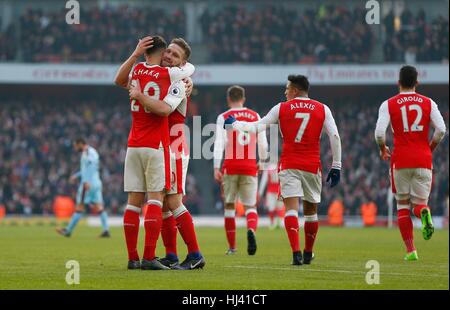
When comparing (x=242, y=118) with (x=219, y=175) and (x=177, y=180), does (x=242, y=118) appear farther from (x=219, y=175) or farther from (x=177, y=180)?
(x=177, y=180)

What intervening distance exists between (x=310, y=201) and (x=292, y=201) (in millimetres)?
258

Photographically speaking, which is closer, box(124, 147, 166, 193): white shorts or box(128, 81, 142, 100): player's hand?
box(128, 81, 142, 100): player's hand

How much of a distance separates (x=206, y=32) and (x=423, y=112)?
31.1 meters

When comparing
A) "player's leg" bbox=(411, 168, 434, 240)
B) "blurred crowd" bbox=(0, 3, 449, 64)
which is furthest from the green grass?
"blurred crowd" bbox=(0, 3, 449, 64)

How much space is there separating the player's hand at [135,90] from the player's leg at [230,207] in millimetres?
5112

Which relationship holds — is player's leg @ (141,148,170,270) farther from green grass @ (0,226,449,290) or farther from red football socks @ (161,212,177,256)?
red football socks @ (161,212,177,256)

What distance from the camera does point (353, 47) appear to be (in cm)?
4191

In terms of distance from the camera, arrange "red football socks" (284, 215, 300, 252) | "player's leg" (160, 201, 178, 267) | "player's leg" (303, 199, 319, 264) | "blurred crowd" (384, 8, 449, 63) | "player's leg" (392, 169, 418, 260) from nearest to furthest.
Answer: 1. "player's leg" (160, 201, 178, 267)
2. "red football socks" (284, 215, 300, 252)
3. "player's leg" (303, 199, 319, 264)
4. "player's leg" (392, 169, 418, 260)
5. "blurred crowd" (384, 8, 449, 63)

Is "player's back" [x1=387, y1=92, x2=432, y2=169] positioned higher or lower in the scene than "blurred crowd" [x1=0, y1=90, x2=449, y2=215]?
higher

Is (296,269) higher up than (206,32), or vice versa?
(206,32)

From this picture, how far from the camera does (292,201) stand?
40.1 ft

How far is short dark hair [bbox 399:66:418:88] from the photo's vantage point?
42.2 ft

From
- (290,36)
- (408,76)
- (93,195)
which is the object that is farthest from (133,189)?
(290,36)

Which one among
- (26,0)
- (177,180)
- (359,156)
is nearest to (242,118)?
(177,180)
